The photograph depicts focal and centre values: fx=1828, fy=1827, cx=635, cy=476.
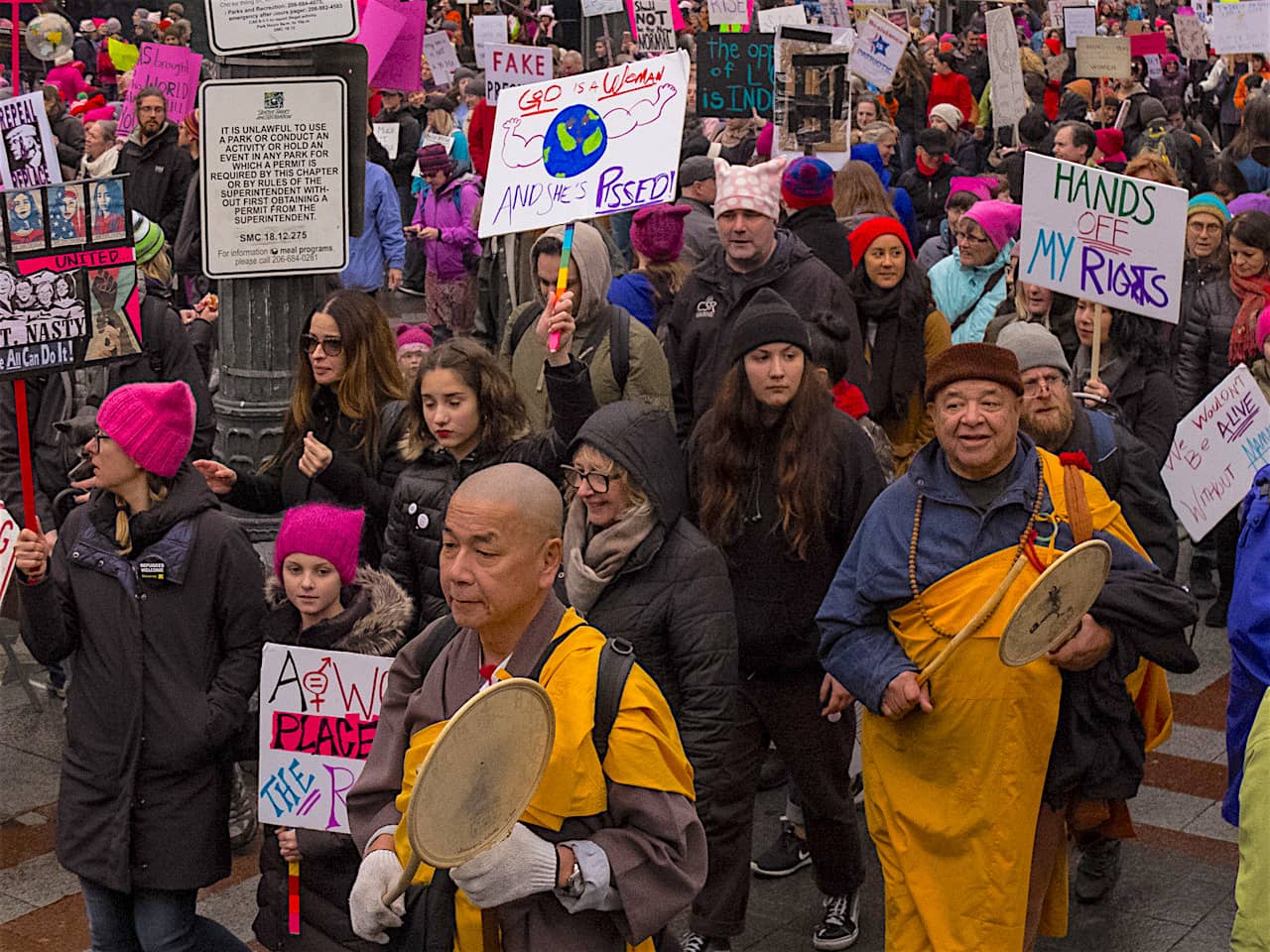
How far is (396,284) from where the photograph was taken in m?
12.0

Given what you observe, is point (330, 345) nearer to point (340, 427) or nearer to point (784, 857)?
point (340, 427)

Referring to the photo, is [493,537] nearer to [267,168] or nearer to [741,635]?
[741,635]

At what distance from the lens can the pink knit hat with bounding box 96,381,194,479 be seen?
4.66 metres

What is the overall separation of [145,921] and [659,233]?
421 cm

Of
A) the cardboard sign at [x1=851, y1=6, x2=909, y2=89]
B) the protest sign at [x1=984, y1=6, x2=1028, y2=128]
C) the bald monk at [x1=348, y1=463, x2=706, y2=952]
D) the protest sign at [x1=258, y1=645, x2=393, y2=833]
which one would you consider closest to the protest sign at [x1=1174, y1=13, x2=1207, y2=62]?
the protest sign at [x1=984, y1=6, x2=1028, y2=128]

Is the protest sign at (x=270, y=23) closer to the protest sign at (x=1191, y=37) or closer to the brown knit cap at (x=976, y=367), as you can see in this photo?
the brown knit cap at (x=976, y=367)

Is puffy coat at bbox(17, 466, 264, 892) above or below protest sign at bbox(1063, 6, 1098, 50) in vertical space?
below

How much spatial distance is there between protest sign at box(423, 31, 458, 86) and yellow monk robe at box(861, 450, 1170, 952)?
15.3m

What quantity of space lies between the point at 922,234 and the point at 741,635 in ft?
31.9

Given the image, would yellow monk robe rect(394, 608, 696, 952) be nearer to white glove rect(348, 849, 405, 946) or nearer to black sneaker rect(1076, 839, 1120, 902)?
white glove rect(348, 849, 405, 946)

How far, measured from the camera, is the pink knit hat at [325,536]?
4.61 metres

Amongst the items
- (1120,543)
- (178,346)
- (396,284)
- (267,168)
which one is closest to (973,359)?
(1120,543)

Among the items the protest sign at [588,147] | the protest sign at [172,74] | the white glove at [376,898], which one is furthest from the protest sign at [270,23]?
the protest sign at [172,74]

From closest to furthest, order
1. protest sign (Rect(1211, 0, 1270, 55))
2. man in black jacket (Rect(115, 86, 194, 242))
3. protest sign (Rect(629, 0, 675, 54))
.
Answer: man in black jacket (Rect(115, 86, 194, 242)) → protest sign (Rect(629, 0, 675, 54)) → protest sign (Rect(1211, 0, 1270, 55))
